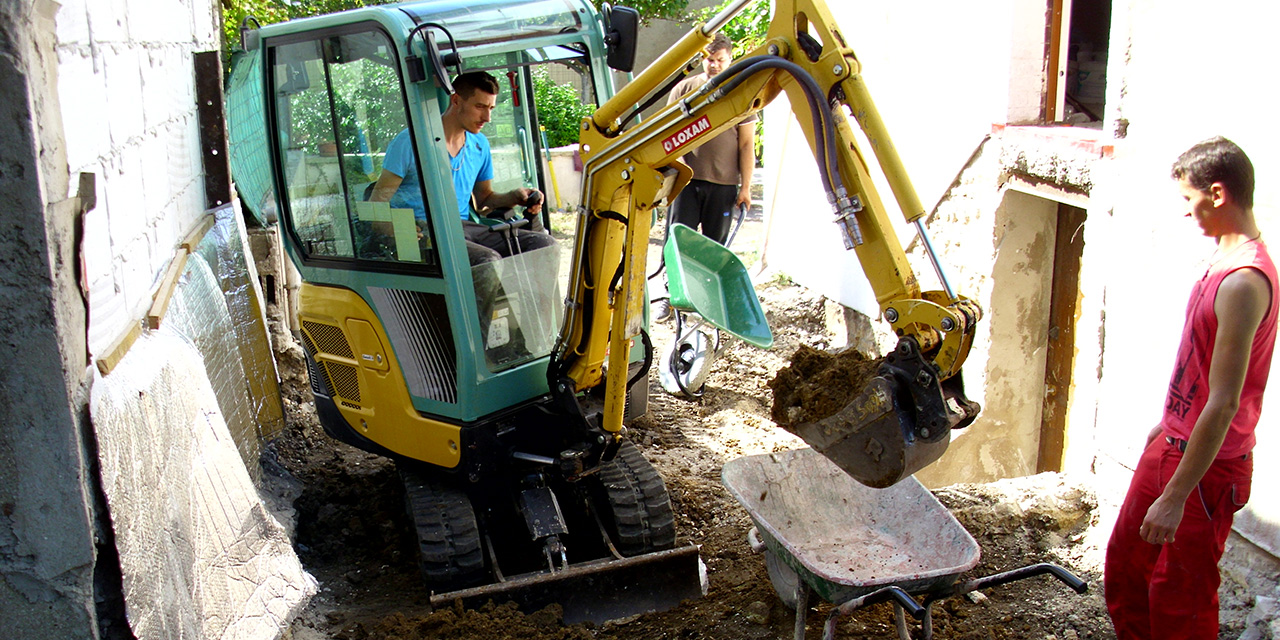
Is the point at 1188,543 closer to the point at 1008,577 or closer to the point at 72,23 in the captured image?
the point at 1008,577

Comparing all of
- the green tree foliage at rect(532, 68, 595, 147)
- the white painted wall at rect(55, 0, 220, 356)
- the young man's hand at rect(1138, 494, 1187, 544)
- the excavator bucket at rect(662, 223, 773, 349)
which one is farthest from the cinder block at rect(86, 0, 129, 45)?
the green tree foliage at rect(532, 68, 595, 147)

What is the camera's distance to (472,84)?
3910 mm

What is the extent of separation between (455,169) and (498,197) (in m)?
0.40

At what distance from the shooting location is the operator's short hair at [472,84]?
3906 mm

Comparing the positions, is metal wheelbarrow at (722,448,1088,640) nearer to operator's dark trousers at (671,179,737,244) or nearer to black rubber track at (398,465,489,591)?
black rubber track at (398,465,489,591)

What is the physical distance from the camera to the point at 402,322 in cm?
398

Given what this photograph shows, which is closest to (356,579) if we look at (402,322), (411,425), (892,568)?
(411,425)

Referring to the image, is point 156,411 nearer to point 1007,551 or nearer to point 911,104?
point 1007,551

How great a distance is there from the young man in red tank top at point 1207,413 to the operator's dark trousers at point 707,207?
177 inches

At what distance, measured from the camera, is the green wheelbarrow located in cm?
634

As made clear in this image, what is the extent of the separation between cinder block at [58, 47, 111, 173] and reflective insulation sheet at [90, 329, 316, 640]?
21.1 inches

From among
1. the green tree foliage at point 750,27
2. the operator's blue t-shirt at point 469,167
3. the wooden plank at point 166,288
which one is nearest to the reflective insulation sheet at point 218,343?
the wooden plank at point 166,288

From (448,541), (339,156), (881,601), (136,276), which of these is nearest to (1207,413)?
(881,601)

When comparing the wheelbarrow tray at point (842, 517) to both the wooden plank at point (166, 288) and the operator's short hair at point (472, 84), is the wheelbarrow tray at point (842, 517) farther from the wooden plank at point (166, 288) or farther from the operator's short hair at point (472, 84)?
the wooden plank at point (166, 288)
